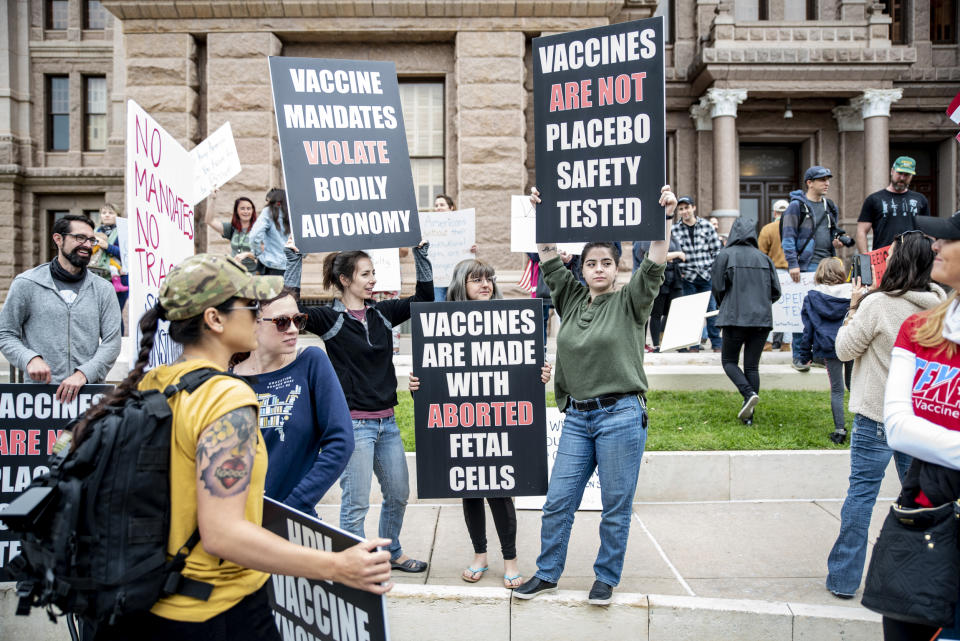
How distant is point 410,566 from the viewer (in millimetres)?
4648

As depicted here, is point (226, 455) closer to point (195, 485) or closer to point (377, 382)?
point (195, 485)

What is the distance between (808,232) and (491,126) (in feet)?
17.1

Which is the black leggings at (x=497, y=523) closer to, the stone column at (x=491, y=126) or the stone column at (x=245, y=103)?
the stone column at (x=491, y=126)

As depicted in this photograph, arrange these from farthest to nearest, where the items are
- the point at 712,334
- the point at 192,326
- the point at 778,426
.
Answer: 1. the point at 712,334
2. the point at 778,426
3. the point at 192,326

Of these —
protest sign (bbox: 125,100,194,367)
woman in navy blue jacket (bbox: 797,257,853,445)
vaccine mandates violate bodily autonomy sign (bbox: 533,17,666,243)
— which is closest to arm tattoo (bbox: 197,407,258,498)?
protest sign (bbox: 125,100,194,367)

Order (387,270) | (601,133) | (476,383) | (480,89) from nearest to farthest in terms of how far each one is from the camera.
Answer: (601,133) < (476,383) < (387,270) < (480,89)

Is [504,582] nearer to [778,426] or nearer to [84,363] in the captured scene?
[84,363]

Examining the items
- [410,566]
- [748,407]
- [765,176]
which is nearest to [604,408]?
[410,566]

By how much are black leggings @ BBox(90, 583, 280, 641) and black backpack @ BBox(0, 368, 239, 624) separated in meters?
0.11

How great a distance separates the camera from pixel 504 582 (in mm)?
4402

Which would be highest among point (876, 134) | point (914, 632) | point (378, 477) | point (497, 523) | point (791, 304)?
point (876, 134)

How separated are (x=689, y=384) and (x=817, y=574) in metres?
3.92

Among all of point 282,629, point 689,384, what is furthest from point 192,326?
point 689,384

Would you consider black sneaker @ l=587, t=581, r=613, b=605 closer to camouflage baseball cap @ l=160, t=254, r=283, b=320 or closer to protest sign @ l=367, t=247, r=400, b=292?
camouflage baseball cap @ l=160, t=254, r=283, b=320
